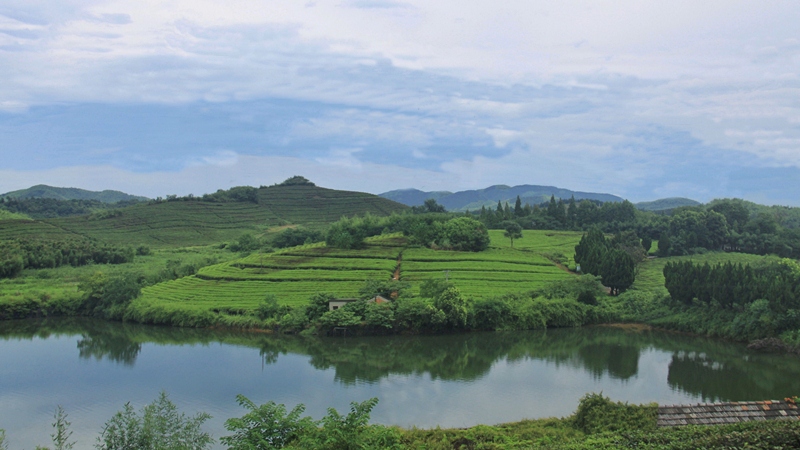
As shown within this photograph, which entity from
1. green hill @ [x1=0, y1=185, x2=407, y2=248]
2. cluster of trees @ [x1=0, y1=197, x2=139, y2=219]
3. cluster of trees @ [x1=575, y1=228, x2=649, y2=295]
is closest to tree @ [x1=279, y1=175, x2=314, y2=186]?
green hill @ [x1=0, y1=185, x2=407, y2=248]

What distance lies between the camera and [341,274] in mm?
51125

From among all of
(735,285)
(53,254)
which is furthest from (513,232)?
(53,254)

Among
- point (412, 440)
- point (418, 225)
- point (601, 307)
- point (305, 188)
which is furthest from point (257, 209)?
point (412, 440)

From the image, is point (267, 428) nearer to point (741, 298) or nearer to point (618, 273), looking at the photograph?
point (741, 298)

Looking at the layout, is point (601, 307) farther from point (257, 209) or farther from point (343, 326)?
point (257, 209)

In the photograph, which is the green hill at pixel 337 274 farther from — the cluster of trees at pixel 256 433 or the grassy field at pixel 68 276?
the cluster of trees at pixel 256 433

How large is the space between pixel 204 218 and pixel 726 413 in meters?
97.5

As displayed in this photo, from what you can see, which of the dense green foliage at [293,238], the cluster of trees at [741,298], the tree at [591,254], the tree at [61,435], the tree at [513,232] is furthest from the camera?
the tree at [513,232]

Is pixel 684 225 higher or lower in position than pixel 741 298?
higher

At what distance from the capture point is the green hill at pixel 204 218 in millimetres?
88188

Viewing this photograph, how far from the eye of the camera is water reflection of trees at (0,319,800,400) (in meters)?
30.4

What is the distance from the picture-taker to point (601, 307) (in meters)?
45.3

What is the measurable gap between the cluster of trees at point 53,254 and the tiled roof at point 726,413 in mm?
63129

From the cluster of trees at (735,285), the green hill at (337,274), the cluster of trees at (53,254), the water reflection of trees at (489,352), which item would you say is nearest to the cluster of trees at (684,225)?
the green hill at (337,274)
